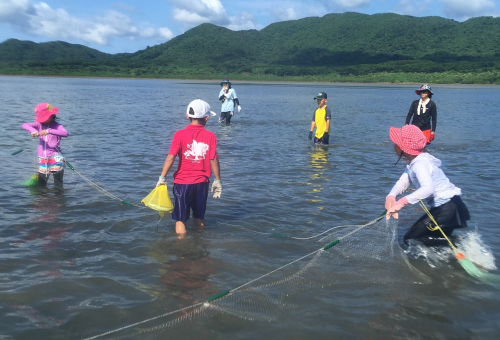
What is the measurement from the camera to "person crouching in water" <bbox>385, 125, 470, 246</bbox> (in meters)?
5.02

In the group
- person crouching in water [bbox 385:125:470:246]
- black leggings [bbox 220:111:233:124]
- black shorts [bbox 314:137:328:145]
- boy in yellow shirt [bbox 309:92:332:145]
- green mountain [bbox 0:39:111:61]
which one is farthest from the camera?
green mountain [bbox 0:39:111:61]

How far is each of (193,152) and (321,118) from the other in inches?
320

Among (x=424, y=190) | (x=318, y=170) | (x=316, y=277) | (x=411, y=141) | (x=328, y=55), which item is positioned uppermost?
(x=328, y=55)

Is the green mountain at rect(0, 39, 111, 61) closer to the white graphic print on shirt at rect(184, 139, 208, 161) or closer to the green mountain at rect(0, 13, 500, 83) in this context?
the green mountain at rect(0, 13, 500, 83)

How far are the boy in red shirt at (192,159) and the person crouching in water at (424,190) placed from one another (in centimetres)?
224

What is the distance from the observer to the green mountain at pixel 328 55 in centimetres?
10119

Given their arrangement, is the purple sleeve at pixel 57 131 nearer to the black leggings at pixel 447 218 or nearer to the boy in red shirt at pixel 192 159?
the boy in red shirt at pixel 192 159

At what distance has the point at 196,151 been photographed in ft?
18.7

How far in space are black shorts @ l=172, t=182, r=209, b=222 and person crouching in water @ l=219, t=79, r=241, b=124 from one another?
1275cm

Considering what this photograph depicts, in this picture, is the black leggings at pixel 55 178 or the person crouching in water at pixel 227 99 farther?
the person crouching in water at pixel 227 99

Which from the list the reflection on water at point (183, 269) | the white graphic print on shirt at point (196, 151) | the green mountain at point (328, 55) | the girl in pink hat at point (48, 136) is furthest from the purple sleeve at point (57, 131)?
the green mountain at point (328, 55)

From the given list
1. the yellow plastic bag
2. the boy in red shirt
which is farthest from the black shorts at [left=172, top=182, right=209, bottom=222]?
the yellow plastic bag

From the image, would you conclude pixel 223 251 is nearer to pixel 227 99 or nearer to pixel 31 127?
pixel 31 127

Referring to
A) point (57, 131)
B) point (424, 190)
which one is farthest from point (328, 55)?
point (424, 190)
